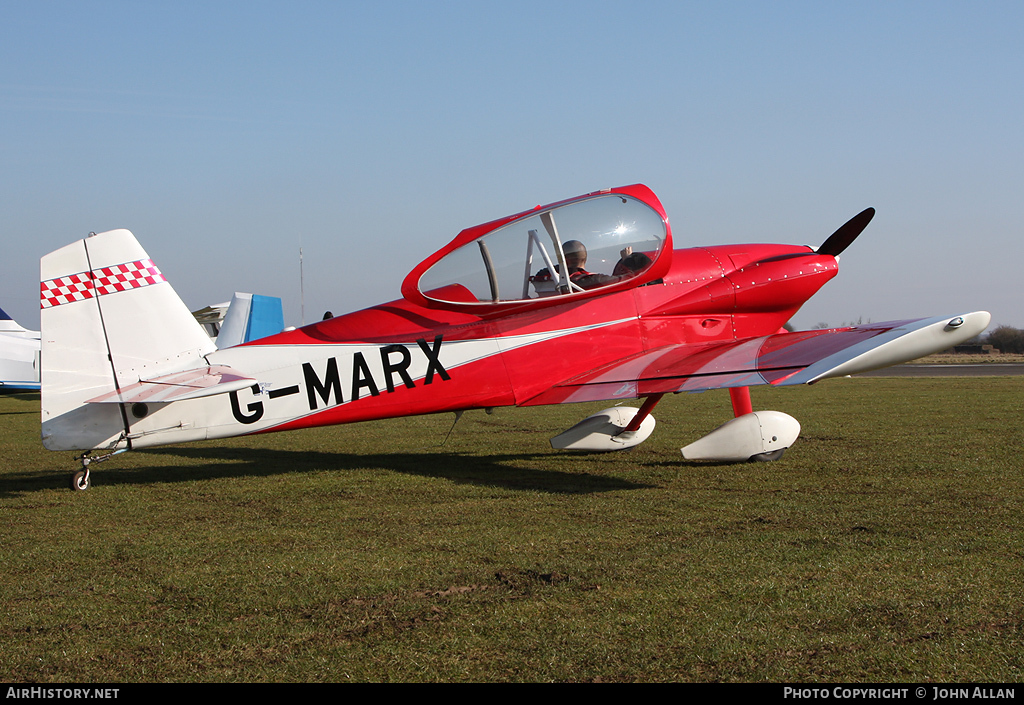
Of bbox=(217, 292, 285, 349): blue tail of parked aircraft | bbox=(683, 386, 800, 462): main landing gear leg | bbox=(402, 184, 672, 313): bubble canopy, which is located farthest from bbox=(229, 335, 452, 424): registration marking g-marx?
bbox=(217, 292, 285, 349): blue tail of parked aircraft

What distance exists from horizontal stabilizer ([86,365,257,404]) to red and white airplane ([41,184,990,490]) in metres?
0.02

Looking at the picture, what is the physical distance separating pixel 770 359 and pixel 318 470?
15.4ft

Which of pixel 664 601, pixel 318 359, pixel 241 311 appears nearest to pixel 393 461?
pixel 318 359

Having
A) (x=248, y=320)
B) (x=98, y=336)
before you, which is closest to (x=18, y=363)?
(x=248, y=320)

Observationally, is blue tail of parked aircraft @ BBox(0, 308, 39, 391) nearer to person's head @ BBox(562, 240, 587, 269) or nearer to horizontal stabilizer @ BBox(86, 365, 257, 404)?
horizontal stabilizer @ BBox(86, 365, 257, 404)

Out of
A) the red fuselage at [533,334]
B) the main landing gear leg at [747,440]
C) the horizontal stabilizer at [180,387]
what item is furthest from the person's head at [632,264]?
the horizontal stabilizer at [180,387]

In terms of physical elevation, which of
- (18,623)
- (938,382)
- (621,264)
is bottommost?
(938,382)

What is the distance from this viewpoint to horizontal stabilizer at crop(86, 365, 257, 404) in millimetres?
6297

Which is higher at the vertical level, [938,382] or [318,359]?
[318,359]

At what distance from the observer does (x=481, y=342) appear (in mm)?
7441

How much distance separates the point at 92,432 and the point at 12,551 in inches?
68.8

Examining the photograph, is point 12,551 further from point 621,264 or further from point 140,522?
point 621,264

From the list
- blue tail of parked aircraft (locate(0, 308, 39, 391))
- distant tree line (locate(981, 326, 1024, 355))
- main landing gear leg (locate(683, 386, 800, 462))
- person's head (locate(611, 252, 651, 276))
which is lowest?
distant tree line (locate(981, 326, 1024, 355))

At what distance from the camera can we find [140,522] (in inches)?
231
